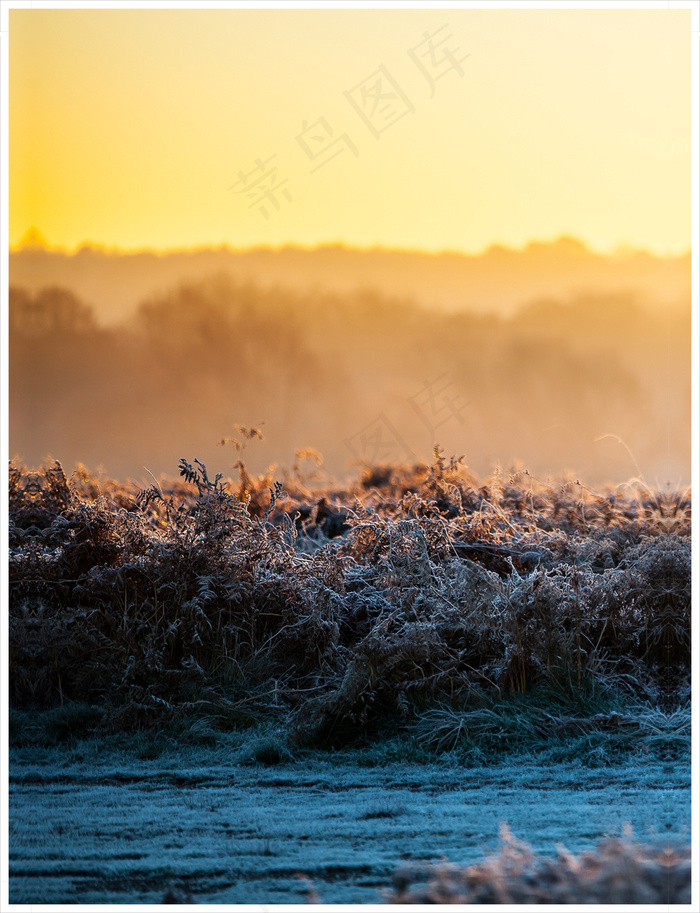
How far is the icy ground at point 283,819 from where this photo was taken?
12.8ft

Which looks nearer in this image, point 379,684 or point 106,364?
point 379,684

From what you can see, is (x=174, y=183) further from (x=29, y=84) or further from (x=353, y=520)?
(x=353, y=520)

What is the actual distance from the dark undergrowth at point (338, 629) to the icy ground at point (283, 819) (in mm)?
345

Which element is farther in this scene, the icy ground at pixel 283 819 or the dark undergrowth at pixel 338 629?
the dark undergrowth at pixel 338 629

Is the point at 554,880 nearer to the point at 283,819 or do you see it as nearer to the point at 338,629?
the point at 283,819

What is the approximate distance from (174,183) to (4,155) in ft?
6.09

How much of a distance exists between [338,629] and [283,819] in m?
1.75

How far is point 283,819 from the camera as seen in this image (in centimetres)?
443

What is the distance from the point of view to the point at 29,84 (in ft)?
18.1

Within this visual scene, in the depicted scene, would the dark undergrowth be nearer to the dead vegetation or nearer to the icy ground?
the icy ground

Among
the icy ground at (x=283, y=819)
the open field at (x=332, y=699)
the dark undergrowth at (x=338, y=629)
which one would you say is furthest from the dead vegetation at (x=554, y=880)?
the dark undergrowth at (x=338, y=629)

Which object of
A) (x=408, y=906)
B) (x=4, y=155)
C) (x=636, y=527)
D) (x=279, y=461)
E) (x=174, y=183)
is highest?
(x=174, y=183)

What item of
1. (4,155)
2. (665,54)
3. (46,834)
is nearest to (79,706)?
(46,834)

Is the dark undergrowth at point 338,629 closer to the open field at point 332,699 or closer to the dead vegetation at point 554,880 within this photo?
the open field at point 332,699
